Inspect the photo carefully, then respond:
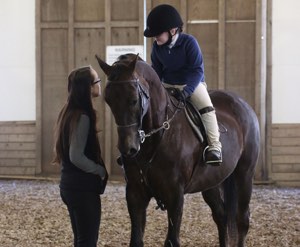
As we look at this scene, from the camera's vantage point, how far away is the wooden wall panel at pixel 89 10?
25.9 ft

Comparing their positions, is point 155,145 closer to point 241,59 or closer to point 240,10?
point 241,59

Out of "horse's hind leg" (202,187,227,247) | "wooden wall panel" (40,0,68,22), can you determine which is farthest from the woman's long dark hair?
"wooden wall panel" (40,0,68,22)

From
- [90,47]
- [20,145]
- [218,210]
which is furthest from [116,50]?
[218,210]

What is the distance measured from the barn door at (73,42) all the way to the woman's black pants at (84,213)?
16.0ft

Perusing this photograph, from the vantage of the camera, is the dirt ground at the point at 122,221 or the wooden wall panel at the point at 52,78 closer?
the dirt ground at the point at 122,221

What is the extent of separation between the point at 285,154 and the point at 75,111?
5202 mm

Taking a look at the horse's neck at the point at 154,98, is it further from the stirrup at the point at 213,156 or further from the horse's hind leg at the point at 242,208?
the horse's hind leg at the point at 242,208

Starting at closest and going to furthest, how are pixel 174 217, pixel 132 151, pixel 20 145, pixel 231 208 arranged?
pixel 132 151 < pixel 174 217 < pixel 231 208 < pixel 20 145

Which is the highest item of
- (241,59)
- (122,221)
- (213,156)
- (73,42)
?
(73,42)

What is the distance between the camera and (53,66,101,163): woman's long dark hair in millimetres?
2956

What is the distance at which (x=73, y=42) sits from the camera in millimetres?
7941

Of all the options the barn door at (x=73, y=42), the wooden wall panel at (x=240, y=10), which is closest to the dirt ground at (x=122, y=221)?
the barn door at (x=73, y=42)

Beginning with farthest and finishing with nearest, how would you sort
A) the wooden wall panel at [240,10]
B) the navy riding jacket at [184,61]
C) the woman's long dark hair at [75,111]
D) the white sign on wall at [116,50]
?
1. the white sign on wall at [116,50]
2. the wooden wall panel at [240,10]
3. the navy riding jacket at [184,61]
4. the woman's long dark hair at [75,111]

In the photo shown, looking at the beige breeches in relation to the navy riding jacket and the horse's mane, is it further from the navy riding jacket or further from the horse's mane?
the horse's mane
